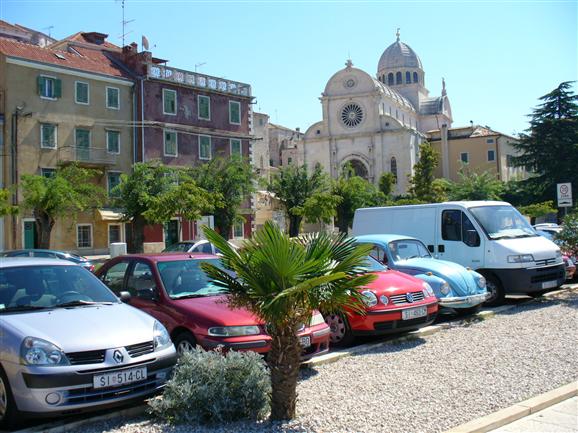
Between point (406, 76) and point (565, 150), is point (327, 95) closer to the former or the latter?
point (406, 76)

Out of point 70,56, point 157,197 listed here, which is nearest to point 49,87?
point 70,56

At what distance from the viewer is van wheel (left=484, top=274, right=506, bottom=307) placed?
12797 millimetres

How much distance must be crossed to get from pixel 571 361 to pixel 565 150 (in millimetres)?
39690

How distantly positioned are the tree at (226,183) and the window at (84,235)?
763 centimetres

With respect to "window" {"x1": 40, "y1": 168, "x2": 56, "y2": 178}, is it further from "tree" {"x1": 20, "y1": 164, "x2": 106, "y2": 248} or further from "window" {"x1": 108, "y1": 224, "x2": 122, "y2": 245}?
"window" {"x1": 108, "y1": 224, "x2": 122, "y2": 245}

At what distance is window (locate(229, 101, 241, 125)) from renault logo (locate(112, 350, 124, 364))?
1661 inches

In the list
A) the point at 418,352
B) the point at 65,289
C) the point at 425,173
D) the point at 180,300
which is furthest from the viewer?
the point at 425,173

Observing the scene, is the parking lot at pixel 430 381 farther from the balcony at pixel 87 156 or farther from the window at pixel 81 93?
the window at pixel 81 93

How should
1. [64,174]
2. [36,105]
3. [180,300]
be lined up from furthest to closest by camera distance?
[36,105] → [64,174] → [180,300]

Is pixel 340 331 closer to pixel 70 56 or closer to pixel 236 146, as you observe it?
pixel 70 56

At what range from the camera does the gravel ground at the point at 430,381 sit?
5293 millimetres

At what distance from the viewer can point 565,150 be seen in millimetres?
43000

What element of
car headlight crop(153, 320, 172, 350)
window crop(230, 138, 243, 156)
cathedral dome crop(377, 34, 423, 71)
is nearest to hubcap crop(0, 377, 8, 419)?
car headlight crop(153, 320, 172, 350)

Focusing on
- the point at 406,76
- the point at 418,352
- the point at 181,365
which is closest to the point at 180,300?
the point at 181,365
